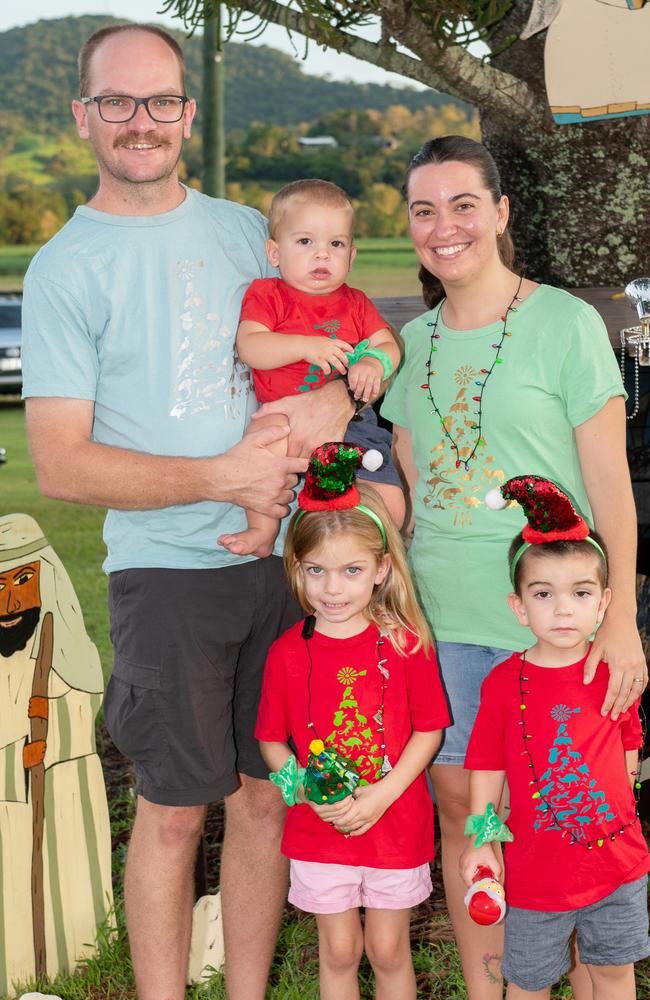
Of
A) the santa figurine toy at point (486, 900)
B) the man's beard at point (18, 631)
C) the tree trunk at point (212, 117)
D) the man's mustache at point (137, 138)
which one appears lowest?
the santa figurine toy at point (486, 900)

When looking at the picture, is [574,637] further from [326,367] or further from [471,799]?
[326,367]

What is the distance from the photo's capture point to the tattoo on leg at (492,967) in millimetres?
2838

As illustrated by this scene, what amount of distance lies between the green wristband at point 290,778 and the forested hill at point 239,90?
79.3ft

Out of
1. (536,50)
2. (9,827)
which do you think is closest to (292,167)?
(536,50)

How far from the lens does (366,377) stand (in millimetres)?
2773

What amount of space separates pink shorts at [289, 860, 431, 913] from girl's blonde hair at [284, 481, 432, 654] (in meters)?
0.53

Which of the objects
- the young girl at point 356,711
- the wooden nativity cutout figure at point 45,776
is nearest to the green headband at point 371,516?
the young girl at point 356,711

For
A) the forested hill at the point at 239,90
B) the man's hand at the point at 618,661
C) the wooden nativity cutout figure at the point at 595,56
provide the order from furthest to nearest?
the forested hill at the point at 239,90 < the wooden nativity cutout figure at the point at 595,56 < the man's hand at the point at 618,661

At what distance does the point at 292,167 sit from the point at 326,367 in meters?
19.6

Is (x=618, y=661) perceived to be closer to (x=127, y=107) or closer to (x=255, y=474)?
(x=255, y=474)

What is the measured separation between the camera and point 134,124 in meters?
2.73

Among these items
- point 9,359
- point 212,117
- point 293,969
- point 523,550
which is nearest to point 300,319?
point 523,550

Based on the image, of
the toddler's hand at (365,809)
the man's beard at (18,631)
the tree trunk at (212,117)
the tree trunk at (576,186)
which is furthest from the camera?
the tree trunk at (212,117)

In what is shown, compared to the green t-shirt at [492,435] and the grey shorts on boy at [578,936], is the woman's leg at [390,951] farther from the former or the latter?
the green t-shirt at [492,435]
